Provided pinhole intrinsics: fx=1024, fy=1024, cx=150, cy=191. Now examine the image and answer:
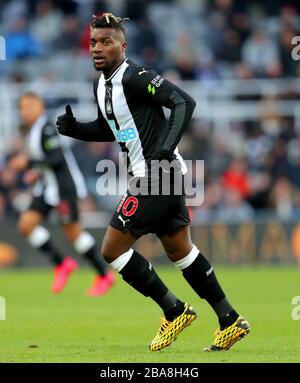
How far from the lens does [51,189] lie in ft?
44.5

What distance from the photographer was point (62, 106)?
19.3 meters

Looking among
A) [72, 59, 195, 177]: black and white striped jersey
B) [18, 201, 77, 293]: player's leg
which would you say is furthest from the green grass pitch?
[72, 59, 195, 177]: black and white striped jersey

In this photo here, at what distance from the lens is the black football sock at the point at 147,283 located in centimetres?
761

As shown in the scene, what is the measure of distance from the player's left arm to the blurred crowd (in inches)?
420

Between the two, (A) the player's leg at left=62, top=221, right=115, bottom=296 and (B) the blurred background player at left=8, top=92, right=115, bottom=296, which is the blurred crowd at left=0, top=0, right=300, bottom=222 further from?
(A) the player's leg at left=62, top=221, right=115, bottom=296

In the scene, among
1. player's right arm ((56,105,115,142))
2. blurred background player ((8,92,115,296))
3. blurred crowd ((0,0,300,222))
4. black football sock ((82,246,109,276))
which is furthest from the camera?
blurred crowd ((0,0,300,222))

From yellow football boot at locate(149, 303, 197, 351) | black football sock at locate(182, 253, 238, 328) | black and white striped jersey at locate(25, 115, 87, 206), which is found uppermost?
black and white striped jersey at locate(25, 115, 87, 206)

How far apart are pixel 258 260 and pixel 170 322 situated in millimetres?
10444

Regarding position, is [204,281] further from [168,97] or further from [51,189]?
[51,189]

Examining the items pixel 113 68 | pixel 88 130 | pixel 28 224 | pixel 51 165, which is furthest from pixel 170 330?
pixel 28 224

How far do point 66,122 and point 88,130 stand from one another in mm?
241

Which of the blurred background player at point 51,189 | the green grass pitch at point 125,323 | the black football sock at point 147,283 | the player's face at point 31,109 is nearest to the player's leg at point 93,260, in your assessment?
the blurred background player at point 51,189

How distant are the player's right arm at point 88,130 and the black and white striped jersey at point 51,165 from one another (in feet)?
17.0

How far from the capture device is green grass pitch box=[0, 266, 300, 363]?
291 inches
